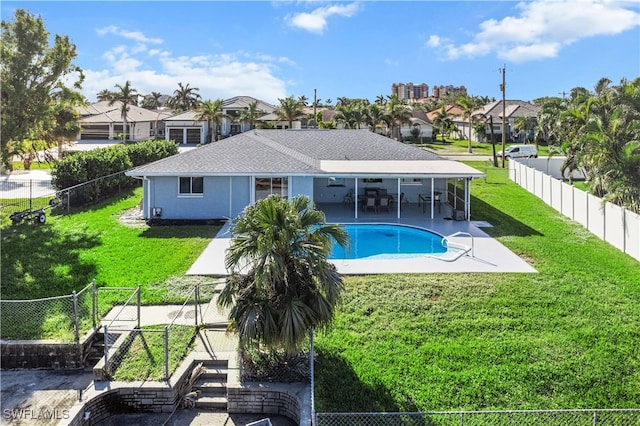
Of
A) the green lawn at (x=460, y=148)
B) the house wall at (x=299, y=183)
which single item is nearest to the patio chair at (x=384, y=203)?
the house wall at (x=299, y=183)

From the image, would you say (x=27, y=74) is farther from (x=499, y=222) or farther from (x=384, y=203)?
(x=499, y=222)

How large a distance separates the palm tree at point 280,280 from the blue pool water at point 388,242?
8.02 m

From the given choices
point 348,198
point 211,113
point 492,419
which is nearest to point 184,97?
point 211,113

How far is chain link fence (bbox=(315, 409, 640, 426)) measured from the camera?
8.66m

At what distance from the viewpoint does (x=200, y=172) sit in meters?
22.5

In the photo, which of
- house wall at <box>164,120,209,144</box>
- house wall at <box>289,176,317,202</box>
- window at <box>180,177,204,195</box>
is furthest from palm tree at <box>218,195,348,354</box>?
house wall at <box>164,120,209,144</box>

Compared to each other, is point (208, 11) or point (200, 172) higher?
point (208, 11)

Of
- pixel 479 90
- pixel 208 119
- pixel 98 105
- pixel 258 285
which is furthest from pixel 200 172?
pixel 479 90

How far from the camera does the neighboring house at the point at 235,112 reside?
6469 cm

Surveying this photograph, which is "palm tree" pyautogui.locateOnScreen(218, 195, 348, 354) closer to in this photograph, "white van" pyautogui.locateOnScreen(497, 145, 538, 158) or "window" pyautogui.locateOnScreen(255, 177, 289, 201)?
"window" pyautogui.locateOnScreen(255, 177, 289, 201)

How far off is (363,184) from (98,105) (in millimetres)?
61271

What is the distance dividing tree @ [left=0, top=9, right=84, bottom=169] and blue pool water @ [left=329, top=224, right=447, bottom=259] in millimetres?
15083

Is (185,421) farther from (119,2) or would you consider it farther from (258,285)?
(119,2)

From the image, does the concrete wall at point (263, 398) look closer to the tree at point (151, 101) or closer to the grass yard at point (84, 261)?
the grass yard at point (84, 261)
